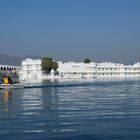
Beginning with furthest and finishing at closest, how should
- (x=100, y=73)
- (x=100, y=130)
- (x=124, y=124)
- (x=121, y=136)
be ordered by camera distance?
1. (x=100, y=73)
2. (x=124, y=124)
3. (x=100, y=130)
4. (x=121, y=136)

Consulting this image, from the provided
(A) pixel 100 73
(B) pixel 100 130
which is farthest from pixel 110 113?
(A) pixel 100 73

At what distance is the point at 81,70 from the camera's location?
183 metres

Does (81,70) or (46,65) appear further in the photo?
(81,70)

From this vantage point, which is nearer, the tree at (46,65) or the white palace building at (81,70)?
the tree at (46,65)

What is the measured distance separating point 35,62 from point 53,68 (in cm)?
1157

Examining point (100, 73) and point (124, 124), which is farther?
point (100, 73)

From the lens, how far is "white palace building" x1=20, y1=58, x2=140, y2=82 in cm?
18062

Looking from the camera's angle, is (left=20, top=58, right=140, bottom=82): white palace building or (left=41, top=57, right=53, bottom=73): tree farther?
(left=20, top=58, right=140, bottom=82): white palace building

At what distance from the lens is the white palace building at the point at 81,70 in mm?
180625

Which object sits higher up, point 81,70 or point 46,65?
point 46,65

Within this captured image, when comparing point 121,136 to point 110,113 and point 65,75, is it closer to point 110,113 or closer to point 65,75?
point 110,113

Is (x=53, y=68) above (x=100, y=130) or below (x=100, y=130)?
above

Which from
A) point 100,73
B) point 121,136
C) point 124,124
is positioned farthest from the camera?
point 100,73

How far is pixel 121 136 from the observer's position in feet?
58.2
